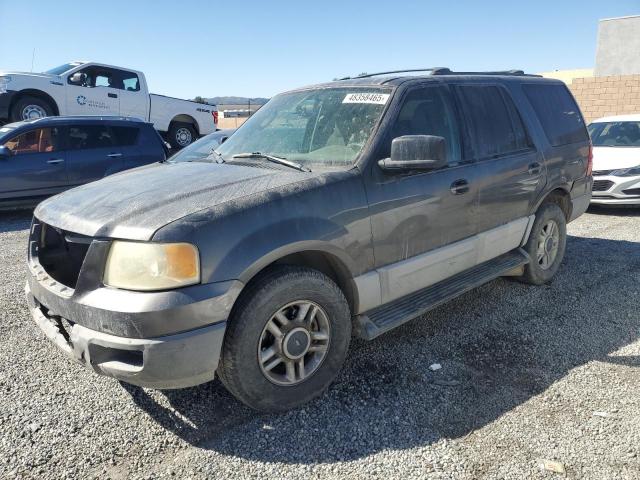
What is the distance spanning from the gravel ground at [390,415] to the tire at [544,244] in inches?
27.7

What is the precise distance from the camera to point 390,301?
3330 mm

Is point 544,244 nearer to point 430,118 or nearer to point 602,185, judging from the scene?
point 430,118

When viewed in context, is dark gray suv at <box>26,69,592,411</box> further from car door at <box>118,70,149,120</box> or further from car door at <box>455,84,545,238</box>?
car door at <box>118,70,149,120</box>

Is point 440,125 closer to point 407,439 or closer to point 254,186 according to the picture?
point 254,186

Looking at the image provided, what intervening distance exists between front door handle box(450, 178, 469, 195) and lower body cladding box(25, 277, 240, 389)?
197 centimetres

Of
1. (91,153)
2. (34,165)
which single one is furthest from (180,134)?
(34,165)

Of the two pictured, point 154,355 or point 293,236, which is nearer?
point 154,355

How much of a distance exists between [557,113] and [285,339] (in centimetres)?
377

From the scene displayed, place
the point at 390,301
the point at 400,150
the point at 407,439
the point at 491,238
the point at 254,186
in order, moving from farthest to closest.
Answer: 1. the point at 491,238
2. the point at 390,301
3. the point at 400,150
4. the point at 254,186
5. the point at 407,439

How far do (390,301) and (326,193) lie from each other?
92 cm

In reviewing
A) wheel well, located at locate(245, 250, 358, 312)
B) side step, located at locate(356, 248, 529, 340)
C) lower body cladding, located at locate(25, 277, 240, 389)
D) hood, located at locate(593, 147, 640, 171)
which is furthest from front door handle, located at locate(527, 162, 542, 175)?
hood, located at locate(593, 147, 640, 171)

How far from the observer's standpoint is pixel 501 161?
13.3 feet


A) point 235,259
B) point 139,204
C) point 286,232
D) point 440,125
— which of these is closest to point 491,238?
point 440,125

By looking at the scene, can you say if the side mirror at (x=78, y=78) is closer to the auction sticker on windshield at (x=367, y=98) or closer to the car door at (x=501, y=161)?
the auction sticker on windshield at (x=367, y=98)
